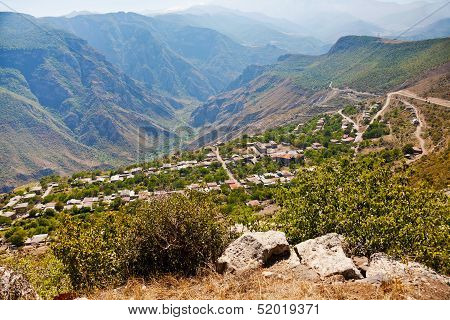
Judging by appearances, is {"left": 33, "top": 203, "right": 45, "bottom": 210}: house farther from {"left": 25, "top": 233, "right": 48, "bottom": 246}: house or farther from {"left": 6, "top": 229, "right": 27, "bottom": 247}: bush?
{"left": 25, "top": 233, "right": 48, "bottom": 246}: house

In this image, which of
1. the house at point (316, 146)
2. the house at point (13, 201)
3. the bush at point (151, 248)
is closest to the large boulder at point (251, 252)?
the bush at point (151, 248)

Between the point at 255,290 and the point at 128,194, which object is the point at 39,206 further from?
the point at 255,290

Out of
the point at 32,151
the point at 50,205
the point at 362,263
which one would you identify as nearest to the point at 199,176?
the point at 50,205

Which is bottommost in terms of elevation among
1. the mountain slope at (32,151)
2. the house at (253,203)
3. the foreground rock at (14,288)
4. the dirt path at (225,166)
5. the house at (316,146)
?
the mountain slope at (32,151)

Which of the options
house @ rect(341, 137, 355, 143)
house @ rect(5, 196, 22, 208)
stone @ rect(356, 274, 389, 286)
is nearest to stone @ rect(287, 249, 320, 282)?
stone @ rect(356, 274, 389, 286)

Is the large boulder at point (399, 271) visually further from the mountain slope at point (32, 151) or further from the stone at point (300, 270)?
the mountain slope at point (32, 151)
